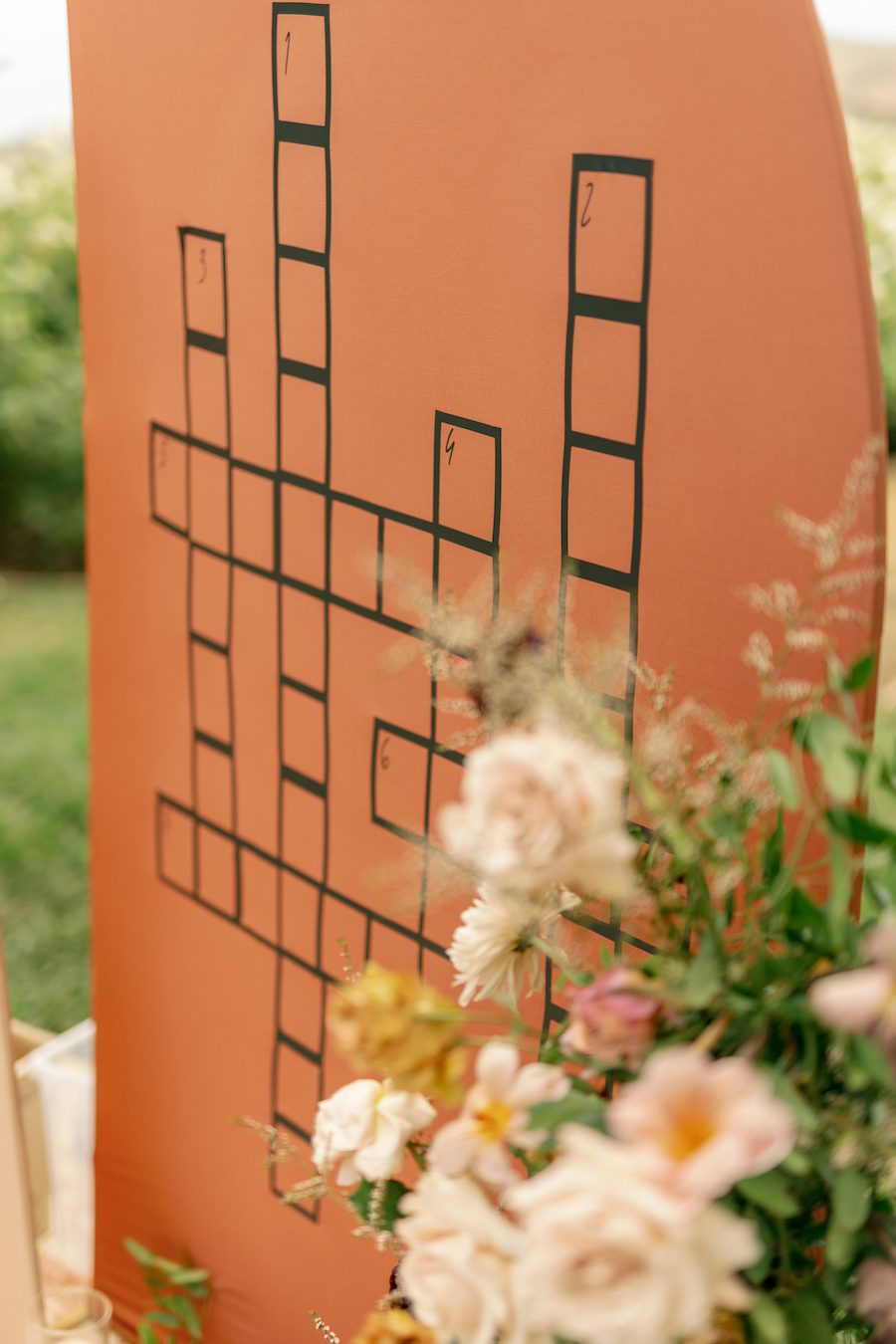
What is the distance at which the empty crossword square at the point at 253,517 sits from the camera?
1.19 meters

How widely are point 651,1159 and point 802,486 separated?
437 mm

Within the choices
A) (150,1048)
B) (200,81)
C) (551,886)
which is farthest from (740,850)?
(150,1048)

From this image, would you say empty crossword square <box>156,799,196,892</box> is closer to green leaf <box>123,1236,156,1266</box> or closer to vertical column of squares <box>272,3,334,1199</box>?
vertical column of squares <box>272,3,334,1199</box>

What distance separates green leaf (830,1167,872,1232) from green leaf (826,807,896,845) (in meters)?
0.14

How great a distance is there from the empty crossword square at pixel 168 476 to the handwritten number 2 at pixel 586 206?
55 centimetres

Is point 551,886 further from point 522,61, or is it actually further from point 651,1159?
point 522,61

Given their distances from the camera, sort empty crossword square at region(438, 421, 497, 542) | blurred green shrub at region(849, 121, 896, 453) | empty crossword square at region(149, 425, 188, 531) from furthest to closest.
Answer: blurred green shrub at region(849, 121, 896, 453), empty crossword square at region(149, 425, 188, 531), empty crossword square at region(438, 421, 497, 542)

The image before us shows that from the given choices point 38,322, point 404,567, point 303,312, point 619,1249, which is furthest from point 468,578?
point 38,322

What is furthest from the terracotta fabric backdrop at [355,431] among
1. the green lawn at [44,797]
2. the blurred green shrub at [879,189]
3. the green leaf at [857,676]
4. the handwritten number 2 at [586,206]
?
the blurred green shrub at [879,189]

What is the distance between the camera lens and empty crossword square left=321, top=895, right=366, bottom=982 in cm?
119

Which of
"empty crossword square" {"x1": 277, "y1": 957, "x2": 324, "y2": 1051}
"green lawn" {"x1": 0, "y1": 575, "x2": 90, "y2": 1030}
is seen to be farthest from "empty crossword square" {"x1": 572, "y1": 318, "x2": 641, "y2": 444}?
"green lawn" {"x1": 0, "y1": 575, "x2": 90, "y2": 1030}

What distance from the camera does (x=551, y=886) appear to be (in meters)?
0.65

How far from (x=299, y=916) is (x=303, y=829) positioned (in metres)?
0.09

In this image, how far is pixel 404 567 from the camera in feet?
3.43
